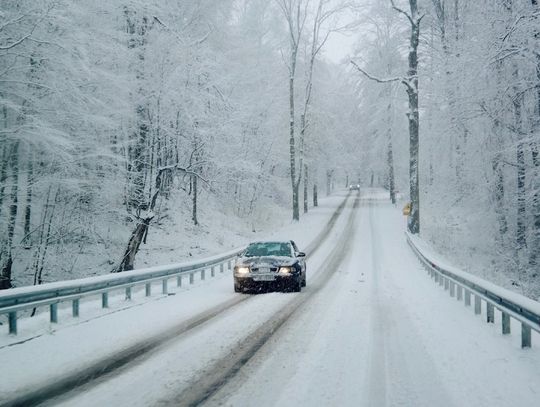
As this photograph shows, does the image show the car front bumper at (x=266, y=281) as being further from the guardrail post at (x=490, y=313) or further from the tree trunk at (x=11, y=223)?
the tree trunk at (x=11, y=223)

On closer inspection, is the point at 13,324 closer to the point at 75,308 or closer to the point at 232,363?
the point at 75,308

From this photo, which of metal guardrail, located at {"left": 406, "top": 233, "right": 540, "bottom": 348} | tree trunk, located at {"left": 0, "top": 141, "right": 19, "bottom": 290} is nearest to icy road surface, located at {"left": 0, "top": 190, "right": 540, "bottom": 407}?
metal guardrail, located at {"left": 406, "top": 233, "right": 540, "bottom": 348}

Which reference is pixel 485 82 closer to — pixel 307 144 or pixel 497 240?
pixel 497 240

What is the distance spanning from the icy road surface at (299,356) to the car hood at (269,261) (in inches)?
40.1

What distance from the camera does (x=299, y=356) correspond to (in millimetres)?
7211

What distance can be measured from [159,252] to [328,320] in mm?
15110

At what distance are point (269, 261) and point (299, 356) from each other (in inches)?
275

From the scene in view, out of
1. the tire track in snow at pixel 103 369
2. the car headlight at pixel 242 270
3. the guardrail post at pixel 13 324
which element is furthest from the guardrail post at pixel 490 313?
the guardrail post at pixel 13 324

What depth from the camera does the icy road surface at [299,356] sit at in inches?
220

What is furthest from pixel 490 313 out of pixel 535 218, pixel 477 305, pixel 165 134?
pixel 165 134

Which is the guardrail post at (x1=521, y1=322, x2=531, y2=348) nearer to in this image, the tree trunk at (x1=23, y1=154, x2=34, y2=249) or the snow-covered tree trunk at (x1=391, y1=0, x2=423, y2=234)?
the tree trunk at (x1=23, y1=154, x2=34, y2=249)

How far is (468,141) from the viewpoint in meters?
26.1

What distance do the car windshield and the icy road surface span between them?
1.99 meters

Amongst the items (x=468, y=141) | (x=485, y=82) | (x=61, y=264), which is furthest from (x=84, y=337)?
(x=468, y=141)
